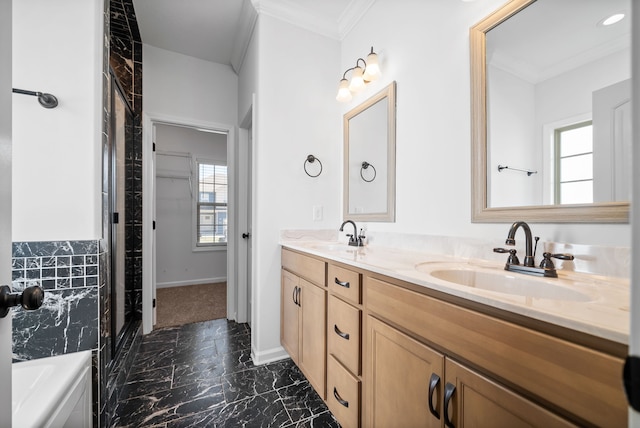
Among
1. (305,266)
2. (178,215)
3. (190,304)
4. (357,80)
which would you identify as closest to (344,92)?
(357,80)

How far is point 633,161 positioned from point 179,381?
228 cm

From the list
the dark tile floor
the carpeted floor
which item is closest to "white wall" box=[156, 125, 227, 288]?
the carpeted floor

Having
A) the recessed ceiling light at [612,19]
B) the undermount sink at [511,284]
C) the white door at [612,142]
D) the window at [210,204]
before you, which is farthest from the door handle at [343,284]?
the window at [210,204]

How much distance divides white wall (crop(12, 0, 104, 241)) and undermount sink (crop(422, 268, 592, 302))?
5.12 feet

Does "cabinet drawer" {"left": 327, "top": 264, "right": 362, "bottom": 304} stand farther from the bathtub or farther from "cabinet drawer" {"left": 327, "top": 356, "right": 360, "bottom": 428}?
the bathtub

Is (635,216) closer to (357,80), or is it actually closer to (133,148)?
(357,80)

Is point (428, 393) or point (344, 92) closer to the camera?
point (428, 393)

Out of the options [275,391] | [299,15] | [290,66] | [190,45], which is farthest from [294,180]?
[190,45]

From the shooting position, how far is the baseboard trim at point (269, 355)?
6.64 ft

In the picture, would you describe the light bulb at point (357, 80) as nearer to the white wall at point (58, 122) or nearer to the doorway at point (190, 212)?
the white wall at point (58, 122)

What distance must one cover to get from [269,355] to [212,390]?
455 mm

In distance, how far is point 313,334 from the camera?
159 centimetres

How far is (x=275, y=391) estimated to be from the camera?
5.60 ft

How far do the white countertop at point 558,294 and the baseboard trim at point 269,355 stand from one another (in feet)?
3.85
